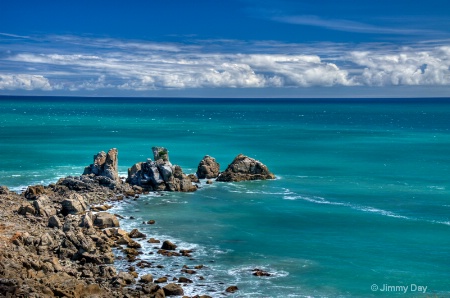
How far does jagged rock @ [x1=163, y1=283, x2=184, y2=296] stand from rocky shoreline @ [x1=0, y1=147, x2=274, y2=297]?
0.17 ft

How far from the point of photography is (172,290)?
38.5 m

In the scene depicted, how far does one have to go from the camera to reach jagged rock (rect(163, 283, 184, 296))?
38.5m

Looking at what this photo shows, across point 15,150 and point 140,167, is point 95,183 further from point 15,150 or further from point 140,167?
point 15,150

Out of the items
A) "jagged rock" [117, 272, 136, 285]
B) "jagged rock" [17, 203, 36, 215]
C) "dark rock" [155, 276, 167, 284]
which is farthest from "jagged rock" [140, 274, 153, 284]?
"jagged rock" [17, 203, 36, 215]

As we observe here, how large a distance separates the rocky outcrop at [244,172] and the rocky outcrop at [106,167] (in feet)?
49.7

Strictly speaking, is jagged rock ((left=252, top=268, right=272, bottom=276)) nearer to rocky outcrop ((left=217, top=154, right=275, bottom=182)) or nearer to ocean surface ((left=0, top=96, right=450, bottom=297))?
ocean surface ((left=0, top=96, right=450, bottom=297))

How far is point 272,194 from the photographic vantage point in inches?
2913

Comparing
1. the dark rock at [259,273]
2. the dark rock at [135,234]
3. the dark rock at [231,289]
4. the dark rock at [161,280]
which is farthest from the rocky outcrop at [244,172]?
the dark rock at [231,289]

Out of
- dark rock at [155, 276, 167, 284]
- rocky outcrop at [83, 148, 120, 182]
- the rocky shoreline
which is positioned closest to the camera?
the rocky shoreline

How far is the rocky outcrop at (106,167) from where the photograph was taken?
74.1 meters

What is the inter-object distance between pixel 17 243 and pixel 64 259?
3596mm

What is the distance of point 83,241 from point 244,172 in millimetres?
40541

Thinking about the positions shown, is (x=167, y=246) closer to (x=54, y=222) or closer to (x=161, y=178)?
(x=54, y=222)

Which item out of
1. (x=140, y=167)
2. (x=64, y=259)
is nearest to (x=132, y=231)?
(x=64, y=259)
